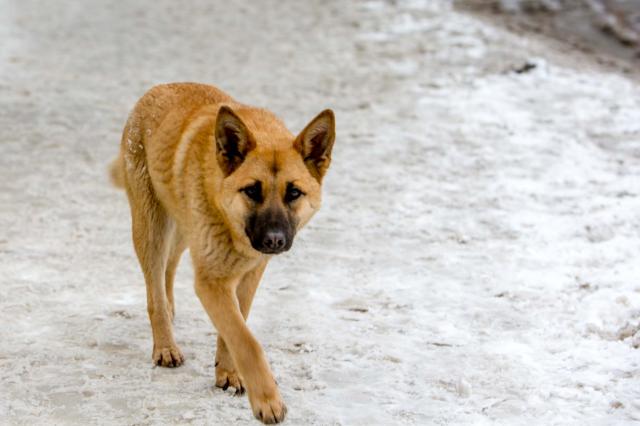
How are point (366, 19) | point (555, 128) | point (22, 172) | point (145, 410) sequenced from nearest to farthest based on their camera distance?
A: point (145, 410) < point (22, 172) < point (555, 128) < point (366, 19)

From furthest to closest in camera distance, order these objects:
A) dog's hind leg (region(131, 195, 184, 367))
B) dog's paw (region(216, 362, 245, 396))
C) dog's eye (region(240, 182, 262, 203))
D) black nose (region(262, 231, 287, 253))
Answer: dog's hind leg (region(131, 195, 184, 367)) < dog's paw (region(216, 362, 245, 396)) < dog's eye (region(240, 182, 262, 203)) < black nose (region(262, 231, 287, 253))

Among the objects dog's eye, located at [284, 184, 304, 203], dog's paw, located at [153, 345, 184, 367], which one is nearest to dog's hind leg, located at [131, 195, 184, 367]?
dog's paw, located at [153, 345, 184, 367]

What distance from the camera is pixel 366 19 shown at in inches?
579

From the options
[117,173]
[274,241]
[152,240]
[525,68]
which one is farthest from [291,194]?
[525,68]

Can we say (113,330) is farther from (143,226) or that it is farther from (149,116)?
(149,116)

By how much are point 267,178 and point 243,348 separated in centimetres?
88

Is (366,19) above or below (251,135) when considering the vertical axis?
below

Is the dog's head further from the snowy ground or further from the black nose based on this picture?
the snowy ground

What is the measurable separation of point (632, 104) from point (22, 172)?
675 centimetres

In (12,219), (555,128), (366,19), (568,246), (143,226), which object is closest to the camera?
(143,226)

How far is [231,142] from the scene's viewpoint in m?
4.55

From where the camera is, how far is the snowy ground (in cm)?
458

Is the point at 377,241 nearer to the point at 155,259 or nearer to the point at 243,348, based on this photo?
the point at 155,259

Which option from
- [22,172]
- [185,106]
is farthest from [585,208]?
[22,172]
